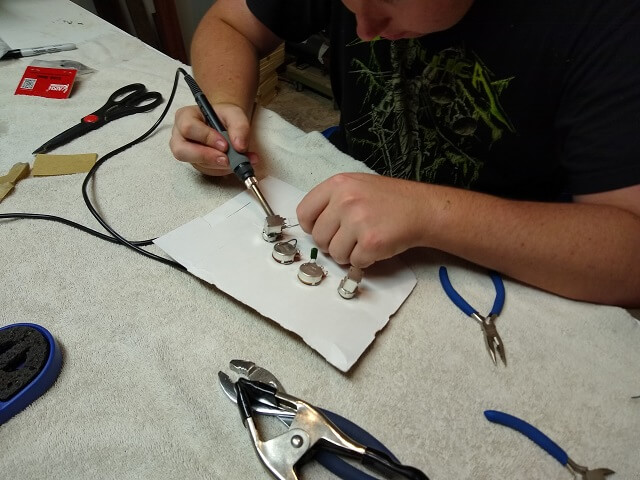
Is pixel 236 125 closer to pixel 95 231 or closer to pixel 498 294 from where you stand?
pixel 95 231

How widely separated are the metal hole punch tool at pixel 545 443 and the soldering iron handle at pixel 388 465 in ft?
0.35

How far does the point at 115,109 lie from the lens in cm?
77

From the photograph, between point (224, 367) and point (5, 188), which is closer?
point (224, 367)

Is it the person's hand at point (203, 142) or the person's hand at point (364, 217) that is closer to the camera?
the person's hand at point (364, 217)

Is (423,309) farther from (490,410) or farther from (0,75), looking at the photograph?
(0,75)

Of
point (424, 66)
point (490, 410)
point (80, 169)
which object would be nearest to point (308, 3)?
point (424, 66)

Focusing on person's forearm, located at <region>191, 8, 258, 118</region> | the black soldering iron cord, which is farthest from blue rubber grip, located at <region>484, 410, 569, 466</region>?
person's forearm, located at <region>191, 8, 258, 118</region>

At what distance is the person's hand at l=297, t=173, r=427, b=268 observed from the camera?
0.49 m

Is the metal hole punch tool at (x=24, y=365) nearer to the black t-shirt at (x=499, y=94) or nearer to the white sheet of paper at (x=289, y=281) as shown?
the white sheet of paper at (x=289, y=281)

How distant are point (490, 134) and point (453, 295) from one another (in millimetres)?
308

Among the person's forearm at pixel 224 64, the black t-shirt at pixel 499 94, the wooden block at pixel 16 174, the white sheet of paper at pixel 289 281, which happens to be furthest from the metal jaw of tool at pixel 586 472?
the wooden block at pixel 16 174

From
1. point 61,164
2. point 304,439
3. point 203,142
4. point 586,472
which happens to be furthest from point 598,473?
point 61,164

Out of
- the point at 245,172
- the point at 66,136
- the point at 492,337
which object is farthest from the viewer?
the point at 66,136

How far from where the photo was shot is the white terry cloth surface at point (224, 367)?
0.38 meters
